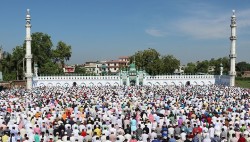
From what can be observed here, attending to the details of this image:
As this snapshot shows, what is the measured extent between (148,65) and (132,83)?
2148 centimetres

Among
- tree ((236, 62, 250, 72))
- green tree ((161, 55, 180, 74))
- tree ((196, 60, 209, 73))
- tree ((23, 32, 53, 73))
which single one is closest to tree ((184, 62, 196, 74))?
tree ((196, 60, 209, 73))

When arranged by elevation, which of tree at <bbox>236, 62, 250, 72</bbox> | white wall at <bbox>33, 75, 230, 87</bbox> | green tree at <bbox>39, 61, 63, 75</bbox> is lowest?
white wall at <bbox>33, 75, 230, 87</bbox>

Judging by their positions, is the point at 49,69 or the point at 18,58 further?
the point at 18,58

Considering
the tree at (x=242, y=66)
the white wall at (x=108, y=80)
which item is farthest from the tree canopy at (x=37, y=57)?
the tree at (x=242, y=66)

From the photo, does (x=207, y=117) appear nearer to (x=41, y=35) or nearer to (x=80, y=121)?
(x=80, y=121)

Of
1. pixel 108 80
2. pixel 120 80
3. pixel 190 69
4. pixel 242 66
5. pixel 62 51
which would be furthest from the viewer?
pixel 242 66

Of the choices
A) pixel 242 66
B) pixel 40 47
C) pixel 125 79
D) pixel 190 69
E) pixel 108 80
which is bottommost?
pixel 108 80

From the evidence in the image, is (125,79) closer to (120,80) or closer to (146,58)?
(120,80)

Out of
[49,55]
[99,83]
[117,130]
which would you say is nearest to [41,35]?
[49,55]

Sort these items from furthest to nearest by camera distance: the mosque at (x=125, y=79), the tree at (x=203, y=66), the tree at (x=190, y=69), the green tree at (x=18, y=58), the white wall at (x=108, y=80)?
the tree at (x=203, y=66), the tree at (x=190, y=69), the green tree at (x=18, y=58), the white wall at (x=108, y=80), the mosque at (x=125, y=79)

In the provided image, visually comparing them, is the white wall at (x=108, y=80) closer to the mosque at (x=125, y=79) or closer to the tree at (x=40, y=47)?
the mosque at (x=125, y=79)

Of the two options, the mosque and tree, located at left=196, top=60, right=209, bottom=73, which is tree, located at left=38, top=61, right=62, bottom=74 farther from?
tree, located at left=196, top=60, right=209, bottom=73

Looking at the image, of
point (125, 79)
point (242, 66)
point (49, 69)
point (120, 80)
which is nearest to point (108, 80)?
point (120, 80)

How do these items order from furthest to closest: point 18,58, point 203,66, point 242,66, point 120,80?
point 242,66 → point 203,66 → point 18,58 → point 120,80
